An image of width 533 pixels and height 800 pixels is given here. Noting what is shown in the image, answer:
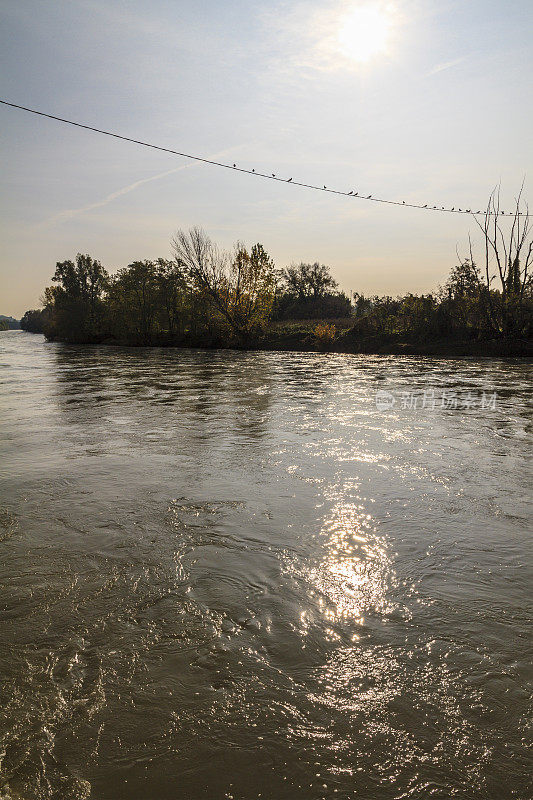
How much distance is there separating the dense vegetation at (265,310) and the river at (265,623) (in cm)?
2412

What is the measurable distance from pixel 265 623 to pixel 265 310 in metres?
36.3

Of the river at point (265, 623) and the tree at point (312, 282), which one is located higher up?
the tree at point (312, 282)

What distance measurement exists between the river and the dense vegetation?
24.1 meters

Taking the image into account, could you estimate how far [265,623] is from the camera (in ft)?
9.28

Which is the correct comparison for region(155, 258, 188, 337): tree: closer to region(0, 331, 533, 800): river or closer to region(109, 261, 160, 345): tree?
region(109, 261, 160, 345): tree

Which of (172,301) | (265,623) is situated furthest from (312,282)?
(265,623)

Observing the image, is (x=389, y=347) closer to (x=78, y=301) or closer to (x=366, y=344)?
(x=366, y=344)

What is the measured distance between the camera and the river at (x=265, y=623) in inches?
74.7

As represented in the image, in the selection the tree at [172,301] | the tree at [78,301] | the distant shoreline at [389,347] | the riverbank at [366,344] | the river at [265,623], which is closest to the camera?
the river at [265,623]

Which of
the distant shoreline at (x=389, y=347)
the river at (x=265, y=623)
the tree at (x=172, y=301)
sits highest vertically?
the tree at (x=172, y=301)

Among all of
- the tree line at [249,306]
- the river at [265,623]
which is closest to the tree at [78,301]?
the tree line at [249,306]

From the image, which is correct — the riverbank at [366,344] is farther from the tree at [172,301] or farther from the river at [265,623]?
the river at [265,623]

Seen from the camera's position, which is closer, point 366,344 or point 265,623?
point 265,623

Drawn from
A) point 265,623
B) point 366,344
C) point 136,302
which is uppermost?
point 136,302
